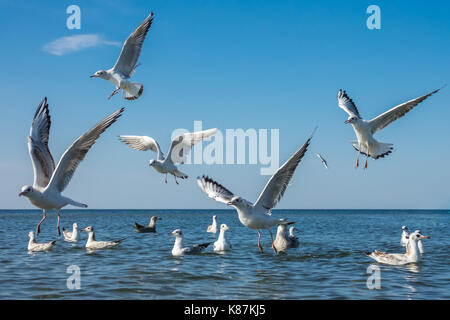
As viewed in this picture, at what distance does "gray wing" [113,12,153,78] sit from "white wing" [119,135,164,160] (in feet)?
8.86

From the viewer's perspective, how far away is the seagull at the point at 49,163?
1023 cm

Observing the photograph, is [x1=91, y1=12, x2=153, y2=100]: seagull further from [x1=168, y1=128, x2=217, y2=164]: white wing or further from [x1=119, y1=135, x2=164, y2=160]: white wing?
[x1=119, y1=135, x2=164, y2=160]: white wing

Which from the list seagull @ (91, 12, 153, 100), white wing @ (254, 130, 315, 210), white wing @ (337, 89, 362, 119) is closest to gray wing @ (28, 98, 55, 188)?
seagull @ (91, 12, 153, 100)

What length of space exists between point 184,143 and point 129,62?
2.95 meters

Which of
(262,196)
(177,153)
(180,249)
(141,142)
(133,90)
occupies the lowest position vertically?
(180,249)

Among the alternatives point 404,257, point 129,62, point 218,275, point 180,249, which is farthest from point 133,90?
point 404,257

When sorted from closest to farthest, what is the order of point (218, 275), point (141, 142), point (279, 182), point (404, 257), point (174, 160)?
point (279, 182), point (218, 275), point (404, 257), point (174, 160), point (141, 142)

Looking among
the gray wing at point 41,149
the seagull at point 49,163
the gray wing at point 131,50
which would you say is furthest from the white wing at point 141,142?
the seagull at point 49,163

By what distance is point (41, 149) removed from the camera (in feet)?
37.5

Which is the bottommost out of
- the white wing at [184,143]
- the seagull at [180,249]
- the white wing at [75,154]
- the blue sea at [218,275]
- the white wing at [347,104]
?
the blue sea at [218,275]

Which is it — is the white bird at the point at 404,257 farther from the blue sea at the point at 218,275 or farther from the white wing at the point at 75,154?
the white wing at the point at 75,154

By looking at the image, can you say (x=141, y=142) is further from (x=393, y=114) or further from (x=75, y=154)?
(x=393, y=114)

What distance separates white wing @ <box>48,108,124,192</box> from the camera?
396 inches
